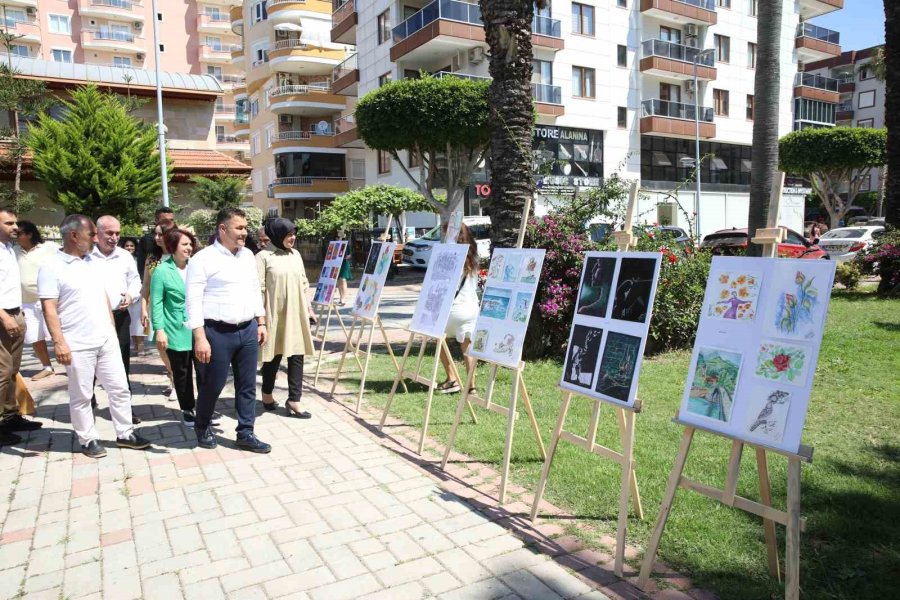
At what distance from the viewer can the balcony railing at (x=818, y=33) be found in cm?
3872

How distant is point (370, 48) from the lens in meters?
31.5

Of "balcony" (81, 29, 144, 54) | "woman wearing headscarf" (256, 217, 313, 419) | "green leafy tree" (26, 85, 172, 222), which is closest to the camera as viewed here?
"woman wearing headscarf" (256, 217, 313, 419)

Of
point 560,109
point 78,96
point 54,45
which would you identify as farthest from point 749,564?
point 54,45

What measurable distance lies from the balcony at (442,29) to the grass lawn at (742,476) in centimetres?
2199

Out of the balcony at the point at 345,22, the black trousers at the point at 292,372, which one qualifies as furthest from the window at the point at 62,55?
the black trousers at the point at 292,372

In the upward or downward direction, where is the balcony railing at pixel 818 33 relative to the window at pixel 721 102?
upward

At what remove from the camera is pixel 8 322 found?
203 inches

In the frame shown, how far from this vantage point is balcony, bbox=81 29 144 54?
54344 mm

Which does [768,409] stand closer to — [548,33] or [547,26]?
[548,33]

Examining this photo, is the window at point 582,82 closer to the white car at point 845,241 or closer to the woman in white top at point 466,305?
the white car at point 845,241

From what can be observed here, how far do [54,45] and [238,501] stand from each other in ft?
208

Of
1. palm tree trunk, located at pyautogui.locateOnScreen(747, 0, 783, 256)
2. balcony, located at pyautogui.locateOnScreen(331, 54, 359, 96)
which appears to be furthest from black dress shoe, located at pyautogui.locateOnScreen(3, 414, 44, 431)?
balcony, located at pyautogui.locateOnScreen(331, 54, 359, 96)

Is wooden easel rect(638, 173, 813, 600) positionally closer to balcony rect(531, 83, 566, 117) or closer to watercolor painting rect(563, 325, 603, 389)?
watercolor painting rect(563, 325, 603, 389)

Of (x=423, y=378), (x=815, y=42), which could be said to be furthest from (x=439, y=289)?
(x=815, y=42)
